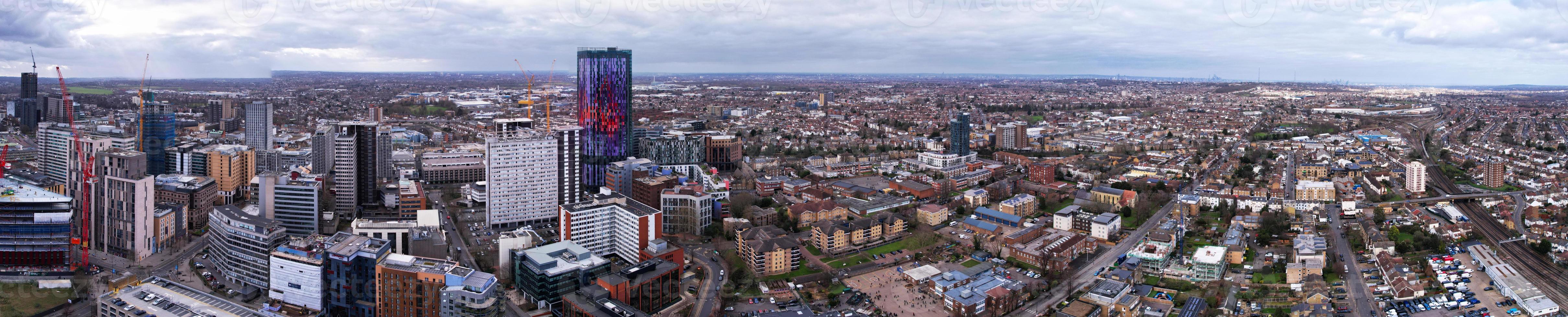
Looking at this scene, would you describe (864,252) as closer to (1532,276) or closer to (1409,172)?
(1532,276)

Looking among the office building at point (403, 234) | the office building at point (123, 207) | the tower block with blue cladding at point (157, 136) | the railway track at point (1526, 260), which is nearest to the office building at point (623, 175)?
the office building at point (403, 234)

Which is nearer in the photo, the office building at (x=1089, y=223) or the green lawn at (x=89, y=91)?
the office building at (x=1089, y=223)

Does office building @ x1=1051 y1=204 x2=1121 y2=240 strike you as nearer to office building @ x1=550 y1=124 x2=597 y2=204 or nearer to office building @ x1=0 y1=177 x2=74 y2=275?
office building @ x1=550 y1=124 x2=597 y2=204

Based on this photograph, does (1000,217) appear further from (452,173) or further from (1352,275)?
(452,173)

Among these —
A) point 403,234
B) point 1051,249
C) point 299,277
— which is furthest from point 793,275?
point 299,277

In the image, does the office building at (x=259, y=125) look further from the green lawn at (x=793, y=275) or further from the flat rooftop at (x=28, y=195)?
the green lawn at (x=793, y=275)
